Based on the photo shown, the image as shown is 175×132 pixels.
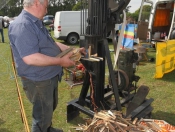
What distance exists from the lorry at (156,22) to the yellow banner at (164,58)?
10.6 feet

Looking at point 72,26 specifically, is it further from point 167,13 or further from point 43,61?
point 43,61

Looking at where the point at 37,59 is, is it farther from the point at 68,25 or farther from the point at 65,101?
the point at 68,25

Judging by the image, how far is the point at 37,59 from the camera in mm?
2164

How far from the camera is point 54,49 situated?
2.58 m

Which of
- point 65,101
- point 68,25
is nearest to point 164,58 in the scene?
point 65,101

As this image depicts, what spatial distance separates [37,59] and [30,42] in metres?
0.21

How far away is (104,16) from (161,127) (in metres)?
2.01

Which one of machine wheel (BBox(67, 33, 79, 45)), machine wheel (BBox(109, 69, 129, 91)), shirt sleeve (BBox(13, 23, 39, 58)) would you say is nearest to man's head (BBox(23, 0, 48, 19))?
shirt sleeve (BBox(13, 23, 39, 58))

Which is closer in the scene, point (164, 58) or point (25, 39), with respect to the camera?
point (25, 39)

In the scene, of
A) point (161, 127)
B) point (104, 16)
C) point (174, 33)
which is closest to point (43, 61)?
point (104, 16)

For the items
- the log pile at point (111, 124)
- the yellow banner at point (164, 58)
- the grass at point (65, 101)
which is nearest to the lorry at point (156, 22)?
the yellow banner at point (164, 58)

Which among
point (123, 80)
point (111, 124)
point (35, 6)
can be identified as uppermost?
point (35, 6)

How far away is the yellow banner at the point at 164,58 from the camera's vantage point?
5723 millimetres

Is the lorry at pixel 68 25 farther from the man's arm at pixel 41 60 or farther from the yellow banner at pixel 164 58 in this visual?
the man's arm at pixel 41 60
